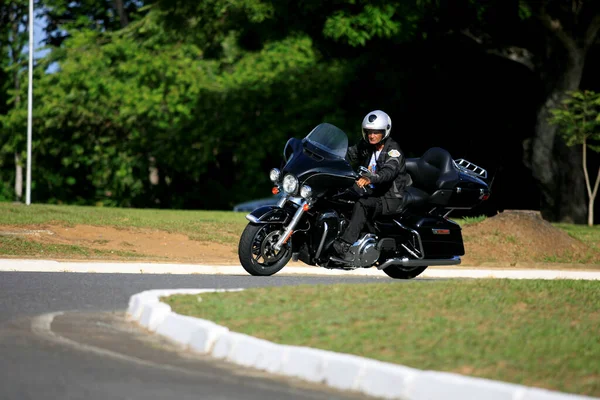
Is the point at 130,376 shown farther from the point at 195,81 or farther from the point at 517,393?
the point at 195,81

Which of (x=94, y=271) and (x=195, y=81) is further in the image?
(x=195, y=81)

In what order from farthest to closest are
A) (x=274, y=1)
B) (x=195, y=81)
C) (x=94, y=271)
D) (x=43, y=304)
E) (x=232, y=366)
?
(x=195, y=81)
(x=274, y=1)
(x=94, y=271)
(x=43, y=304)
(x=232, y=366)

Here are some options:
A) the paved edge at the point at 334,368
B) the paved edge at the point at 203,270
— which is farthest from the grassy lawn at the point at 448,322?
the paved edge at the point at 203,270

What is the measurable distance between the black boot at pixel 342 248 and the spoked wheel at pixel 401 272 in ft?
5.31

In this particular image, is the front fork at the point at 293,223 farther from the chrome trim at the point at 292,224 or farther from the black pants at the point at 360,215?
the black pants at the point at 360,215

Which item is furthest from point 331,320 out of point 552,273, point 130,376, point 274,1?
point 274,1

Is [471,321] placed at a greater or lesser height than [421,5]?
lesser

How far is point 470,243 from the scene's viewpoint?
65.6 ft

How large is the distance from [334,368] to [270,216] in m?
5.85

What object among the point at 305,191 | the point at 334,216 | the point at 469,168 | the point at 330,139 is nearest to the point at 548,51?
the point at 469,168

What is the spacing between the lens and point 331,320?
895 centimetres

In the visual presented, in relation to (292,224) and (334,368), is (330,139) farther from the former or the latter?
(334,368)

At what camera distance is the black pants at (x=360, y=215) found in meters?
13.5

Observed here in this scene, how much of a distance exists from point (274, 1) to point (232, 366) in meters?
24.3
